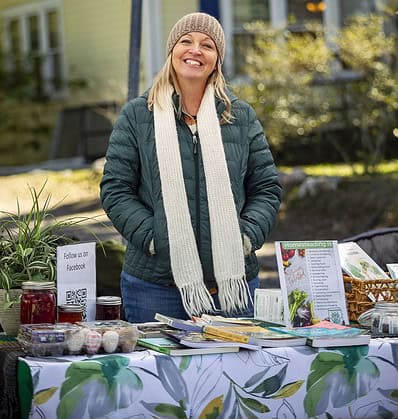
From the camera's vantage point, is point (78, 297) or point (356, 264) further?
point (356, 264)

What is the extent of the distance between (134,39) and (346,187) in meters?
6.02

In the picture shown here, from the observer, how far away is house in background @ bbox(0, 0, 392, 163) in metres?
15.9

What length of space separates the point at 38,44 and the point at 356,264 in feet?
51.3

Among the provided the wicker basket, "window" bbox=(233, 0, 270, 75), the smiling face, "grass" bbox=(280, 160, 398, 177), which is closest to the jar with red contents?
the smiling face

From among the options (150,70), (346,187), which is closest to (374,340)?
(346,187)

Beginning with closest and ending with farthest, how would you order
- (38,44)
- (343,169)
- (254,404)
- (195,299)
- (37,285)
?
(254,404) < (37,285) < (195,299) < (343,169) < (38,44)

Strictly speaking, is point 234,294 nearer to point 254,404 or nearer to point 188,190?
point 188,190

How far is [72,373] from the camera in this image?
312 cm

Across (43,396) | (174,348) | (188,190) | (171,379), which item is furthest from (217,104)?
(43,396)

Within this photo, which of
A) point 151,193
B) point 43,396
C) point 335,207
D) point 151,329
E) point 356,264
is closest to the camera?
point 43,396

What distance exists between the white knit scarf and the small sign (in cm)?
34

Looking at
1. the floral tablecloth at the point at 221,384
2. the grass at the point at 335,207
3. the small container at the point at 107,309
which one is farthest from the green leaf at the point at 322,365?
the grass at the point at 335,207

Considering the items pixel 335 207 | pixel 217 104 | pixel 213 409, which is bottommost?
pixel 213 409

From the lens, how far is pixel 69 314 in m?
3.52
